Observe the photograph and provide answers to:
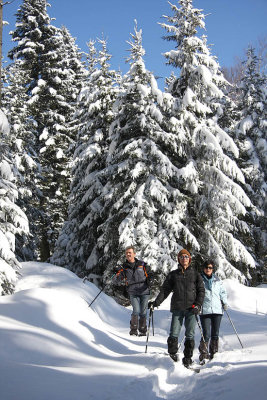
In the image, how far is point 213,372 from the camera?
5.79 metres

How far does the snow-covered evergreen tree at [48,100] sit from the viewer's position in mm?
26531

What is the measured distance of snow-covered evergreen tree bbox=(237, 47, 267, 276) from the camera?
856 inches

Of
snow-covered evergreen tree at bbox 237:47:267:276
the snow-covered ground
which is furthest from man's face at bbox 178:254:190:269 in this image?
snow-covered evergreen tree at bbox 237:47:267:276

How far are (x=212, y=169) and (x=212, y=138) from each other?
4.76 feet

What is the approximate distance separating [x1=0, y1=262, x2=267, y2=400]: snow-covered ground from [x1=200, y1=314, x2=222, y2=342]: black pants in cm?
40

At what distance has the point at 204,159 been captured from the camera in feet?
54.8

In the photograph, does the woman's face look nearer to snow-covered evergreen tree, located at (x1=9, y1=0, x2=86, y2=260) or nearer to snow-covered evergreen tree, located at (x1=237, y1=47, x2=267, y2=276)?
snow-covered evergreen tree, located at (x1=237, y1=47, x2=267, y2=276)

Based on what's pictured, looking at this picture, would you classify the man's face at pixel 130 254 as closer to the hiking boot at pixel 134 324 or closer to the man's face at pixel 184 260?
the hiking boot at pixel 134 324

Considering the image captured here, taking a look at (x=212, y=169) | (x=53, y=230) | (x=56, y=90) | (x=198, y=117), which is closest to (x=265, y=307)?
(x=212, y=169)

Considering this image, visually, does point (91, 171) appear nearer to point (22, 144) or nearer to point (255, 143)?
point (22, 144)

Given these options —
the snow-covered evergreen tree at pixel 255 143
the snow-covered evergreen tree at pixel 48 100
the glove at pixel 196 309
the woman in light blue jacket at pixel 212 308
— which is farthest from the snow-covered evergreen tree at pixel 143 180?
the snow-covered evergreen tree at pixel 48 100

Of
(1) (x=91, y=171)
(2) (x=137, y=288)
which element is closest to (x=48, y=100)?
(1) (x=91, y=171)

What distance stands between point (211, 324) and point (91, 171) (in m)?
13.7

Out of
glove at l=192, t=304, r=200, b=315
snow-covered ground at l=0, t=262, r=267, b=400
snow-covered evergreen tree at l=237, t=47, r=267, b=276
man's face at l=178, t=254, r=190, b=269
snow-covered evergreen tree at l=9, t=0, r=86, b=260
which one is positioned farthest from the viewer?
snow-covered evergreen tree at l=9, t=0, r=86, b=260
